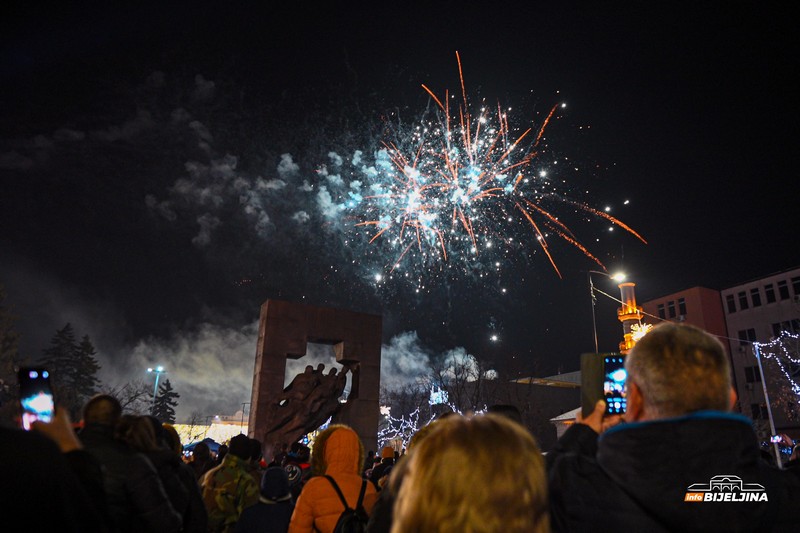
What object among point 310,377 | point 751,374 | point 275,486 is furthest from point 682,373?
point 751,374

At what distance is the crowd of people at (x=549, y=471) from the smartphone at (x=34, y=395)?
8.6 inches

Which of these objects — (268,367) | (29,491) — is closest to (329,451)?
(29,491)

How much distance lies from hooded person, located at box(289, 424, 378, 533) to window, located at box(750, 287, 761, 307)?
179 feet

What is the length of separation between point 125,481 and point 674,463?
2.86 meters

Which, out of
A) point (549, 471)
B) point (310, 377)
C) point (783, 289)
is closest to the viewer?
point (549, 471)

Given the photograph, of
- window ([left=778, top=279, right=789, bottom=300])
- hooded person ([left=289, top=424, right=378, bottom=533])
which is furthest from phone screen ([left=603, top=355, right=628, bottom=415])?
window ([left=778, top=279, right=789, bottom=300])

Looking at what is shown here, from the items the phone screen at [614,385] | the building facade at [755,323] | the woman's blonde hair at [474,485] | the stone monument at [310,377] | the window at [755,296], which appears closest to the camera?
the woman's blonde hair at [474,485]

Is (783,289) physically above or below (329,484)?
above

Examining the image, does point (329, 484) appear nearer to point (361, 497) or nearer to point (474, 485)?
point (361, 497)

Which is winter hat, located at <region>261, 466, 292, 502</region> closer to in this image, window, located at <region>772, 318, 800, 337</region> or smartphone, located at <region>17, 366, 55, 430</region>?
smartphone, located at <region>17, 366, 55, 430</region>

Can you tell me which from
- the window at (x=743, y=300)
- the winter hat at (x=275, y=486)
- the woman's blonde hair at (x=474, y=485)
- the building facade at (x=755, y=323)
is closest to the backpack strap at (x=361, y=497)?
the winter hat at (x=275, y=486)

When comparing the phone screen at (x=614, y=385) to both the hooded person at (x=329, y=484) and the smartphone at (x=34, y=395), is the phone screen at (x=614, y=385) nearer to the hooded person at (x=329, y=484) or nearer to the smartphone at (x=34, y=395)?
the hooded person at (x=329, y=484)

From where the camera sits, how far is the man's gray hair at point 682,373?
74.9 inches

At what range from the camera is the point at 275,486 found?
4.20 m
